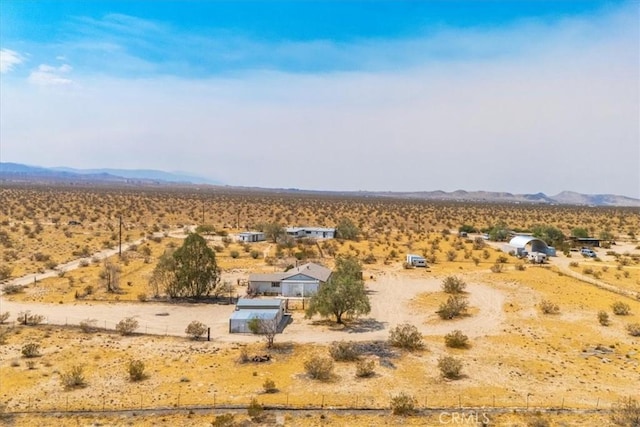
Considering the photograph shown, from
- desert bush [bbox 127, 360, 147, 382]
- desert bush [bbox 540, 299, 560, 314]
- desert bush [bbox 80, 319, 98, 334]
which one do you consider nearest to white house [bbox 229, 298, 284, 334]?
desert bush [bbox 127, 360, 147, 382]

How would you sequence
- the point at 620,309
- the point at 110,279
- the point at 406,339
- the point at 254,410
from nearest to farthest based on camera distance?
the point at 254,410, the point at 406,339, the point at 620,309, the point at 110,279

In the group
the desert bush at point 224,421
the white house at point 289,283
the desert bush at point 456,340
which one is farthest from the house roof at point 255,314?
the desert bush at point 224,421

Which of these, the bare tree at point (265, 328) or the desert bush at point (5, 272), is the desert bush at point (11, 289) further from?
the bare tree at point (265, 328)

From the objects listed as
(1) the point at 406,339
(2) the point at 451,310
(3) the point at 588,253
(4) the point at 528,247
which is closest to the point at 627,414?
(1) the point at 406,339

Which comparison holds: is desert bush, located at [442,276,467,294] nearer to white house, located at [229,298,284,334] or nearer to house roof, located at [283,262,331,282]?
house roof, located at [283,262,331,282]

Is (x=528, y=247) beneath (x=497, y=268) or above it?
above

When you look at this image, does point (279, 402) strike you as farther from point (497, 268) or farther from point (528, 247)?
point (528, 247)
